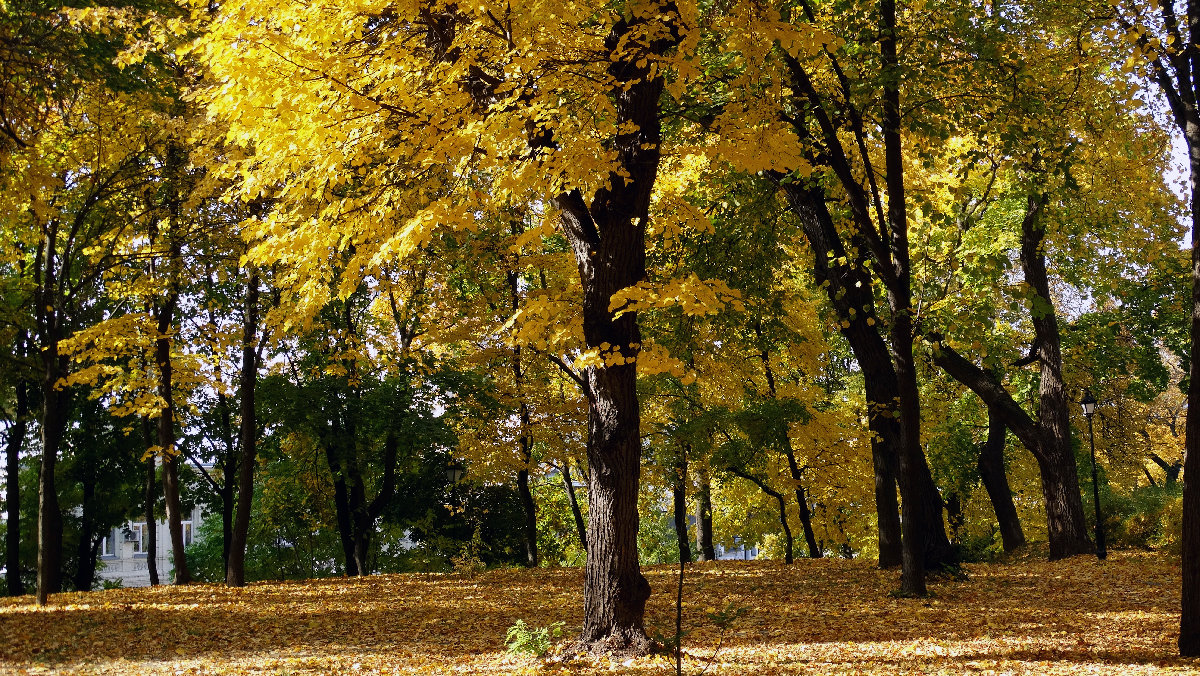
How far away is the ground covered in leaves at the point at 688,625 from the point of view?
717cm

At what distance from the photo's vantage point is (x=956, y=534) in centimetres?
2595

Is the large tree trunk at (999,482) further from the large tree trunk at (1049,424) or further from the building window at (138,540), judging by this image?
the building window at (138,540)

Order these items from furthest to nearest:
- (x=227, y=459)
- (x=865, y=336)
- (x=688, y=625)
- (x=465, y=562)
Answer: (x=465, y=562), (x=227, y=459), (x=865, y=336), (x=688, y=625)

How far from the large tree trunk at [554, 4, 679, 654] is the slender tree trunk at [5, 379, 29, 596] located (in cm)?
1675

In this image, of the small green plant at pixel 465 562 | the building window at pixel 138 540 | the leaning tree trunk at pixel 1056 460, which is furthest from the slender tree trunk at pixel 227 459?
the building window at pixel 138 540

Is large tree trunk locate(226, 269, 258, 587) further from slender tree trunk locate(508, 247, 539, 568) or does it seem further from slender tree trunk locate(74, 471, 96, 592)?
slender tree trunk locate(74, 471, 96, 592)

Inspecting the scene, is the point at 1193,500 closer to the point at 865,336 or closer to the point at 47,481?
the point at 865,336

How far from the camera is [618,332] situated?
24.7 feet

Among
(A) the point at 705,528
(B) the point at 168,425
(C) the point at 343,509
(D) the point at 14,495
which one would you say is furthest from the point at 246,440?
(A) the point at 705,528

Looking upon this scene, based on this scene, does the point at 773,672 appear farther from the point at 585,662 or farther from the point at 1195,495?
the point at 1195,495

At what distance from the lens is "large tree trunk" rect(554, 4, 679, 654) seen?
7289mm

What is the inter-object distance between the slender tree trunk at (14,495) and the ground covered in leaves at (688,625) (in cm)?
669

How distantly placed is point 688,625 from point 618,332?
3.61 metres

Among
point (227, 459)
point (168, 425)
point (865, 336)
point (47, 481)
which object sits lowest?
point (47, 481)
